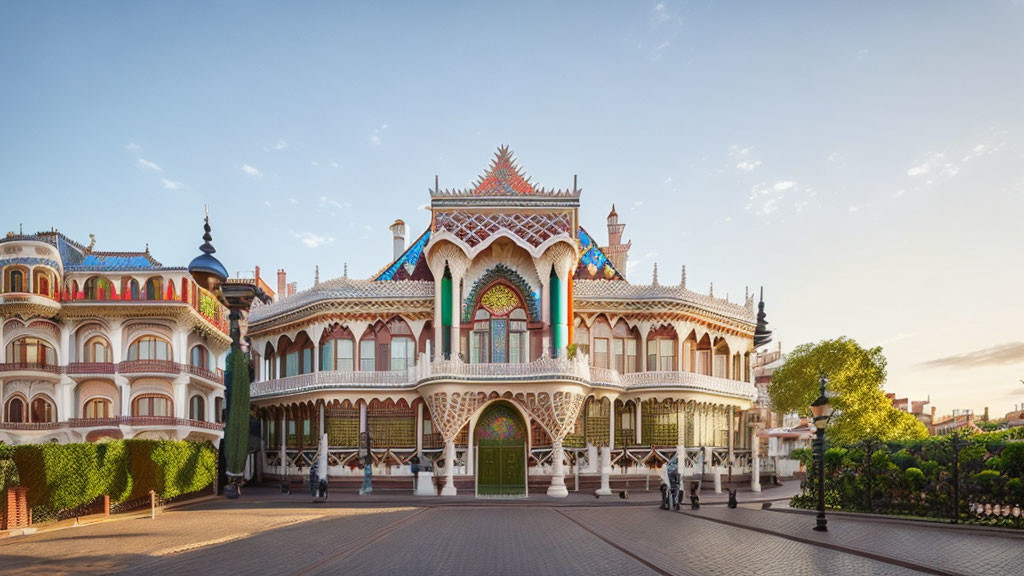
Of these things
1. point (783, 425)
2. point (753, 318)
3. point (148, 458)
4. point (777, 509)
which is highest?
point (753, 318)

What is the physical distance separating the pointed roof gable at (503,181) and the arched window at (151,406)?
2301cm

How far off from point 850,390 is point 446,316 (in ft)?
75.6

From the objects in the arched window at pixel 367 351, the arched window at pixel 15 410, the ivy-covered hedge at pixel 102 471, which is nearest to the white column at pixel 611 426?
the arched window at pixel 367 351

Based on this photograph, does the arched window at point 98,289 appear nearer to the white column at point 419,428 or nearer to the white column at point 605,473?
the white column at point 419,428

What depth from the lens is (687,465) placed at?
36.2 metres

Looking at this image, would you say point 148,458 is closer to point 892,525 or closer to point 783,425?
point 892,525

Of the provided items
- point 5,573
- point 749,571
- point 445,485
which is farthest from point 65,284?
point 749,571

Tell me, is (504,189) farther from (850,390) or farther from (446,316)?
(850,390)

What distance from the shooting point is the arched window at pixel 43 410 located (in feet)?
138

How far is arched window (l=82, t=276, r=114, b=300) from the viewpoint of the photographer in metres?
43.2

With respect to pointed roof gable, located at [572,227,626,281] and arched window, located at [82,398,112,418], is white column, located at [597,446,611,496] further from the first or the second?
arched window, located at [82,398,112,418]

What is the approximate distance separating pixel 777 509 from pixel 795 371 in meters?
19.5

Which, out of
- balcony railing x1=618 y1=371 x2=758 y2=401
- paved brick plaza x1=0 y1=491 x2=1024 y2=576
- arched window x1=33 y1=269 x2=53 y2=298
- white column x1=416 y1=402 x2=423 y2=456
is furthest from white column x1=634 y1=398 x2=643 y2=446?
arched window x1=33 y1=269 x2=53 y2=298

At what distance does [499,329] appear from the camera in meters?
35.1
